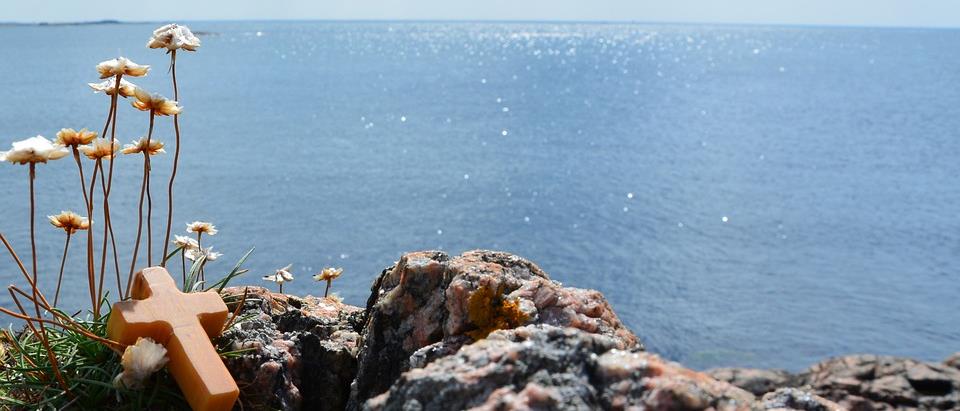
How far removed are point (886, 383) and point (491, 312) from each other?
32.4 ft

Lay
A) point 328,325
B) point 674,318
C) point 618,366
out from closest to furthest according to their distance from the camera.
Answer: point 618,366
point 328,325
point 674,318

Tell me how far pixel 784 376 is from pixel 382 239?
13.5 meters

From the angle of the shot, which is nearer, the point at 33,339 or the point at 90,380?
the point at 90,380

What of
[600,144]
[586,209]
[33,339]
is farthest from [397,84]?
[33,339]

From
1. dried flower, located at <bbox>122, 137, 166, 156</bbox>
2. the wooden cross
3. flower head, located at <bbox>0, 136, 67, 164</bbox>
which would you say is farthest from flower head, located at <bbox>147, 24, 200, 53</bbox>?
the wooden cross

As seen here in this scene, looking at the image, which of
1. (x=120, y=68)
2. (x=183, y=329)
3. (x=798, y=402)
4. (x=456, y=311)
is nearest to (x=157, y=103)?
(x=120, y=68)

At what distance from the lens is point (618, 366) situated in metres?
2.19

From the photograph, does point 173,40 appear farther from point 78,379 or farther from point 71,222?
point 78,379

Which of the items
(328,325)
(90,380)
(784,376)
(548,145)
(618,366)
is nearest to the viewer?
(618,366)

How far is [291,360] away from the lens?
365 cm

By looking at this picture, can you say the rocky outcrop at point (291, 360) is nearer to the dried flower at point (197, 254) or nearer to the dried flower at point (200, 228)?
the dried flower at point (197, 254)

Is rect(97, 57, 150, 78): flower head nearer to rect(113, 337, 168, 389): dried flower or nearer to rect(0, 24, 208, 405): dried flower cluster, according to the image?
rect(0, 24, 208, 405): dried flower cluster

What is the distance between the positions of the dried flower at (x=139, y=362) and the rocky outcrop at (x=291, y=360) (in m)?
0.33

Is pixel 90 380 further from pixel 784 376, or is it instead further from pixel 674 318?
pixel 674 318
